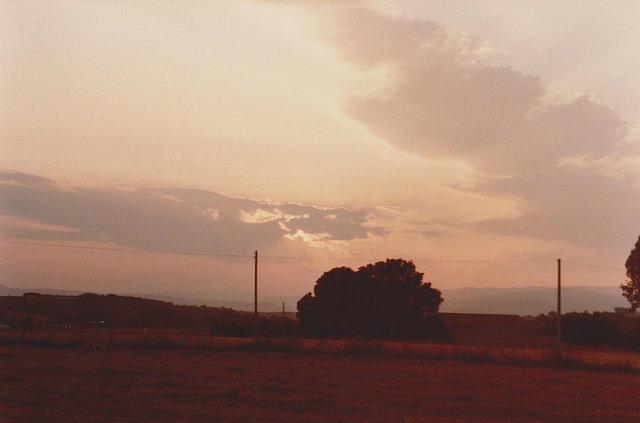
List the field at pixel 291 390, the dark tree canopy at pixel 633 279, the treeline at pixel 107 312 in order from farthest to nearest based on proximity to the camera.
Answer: the treeline at pixel 107 312 < the dark tree canopy at pixel 633 279 < the field at pixel 291 390

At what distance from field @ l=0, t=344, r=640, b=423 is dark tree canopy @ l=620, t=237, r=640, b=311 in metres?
38.1

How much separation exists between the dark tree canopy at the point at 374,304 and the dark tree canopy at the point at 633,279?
19881 mm

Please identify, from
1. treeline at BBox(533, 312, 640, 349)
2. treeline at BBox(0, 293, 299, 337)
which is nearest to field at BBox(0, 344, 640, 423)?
treeline at BBox(533, 312, 640, 349)

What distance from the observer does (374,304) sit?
67.0 m

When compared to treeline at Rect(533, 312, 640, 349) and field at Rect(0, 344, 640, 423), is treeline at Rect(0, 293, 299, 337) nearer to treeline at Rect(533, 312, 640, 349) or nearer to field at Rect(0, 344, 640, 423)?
Result: treeline at Rect(533, 312, 640, 349)

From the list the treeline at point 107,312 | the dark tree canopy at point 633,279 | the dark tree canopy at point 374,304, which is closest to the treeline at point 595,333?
the dark tree canopy at point 633,279

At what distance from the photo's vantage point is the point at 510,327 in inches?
3054

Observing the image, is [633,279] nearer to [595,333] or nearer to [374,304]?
[595,333]

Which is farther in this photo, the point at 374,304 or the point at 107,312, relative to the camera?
the point at 107,312

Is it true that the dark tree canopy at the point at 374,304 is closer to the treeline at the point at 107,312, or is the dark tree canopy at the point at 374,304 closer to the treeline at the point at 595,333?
the treeline at the point at 107,312

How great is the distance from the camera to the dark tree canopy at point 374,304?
66.4 meters

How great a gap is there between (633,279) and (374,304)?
2771cm

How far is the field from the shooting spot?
1709 cm

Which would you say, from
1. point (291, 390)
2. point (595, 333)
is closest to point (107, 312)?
point (595, 333)
